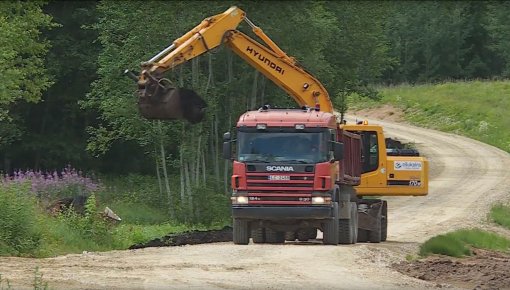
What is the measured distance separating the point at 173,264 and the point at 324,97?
10043 mm

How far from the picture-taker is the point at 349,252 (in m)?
21.8

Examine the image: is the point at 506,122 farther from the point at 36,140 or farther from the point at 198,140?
the point at 198,140

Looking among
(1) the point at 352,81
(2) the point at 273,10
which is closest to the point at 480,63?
(1) the point at 352,81

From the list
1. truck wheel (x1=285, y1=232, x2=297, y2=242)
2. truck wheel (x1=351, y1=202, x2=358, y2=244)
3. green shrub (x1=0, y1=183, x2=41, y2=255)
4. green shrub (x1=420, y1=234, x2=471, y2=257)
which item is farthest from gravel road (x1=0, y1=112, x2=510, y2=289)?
truck wheel (x1=285, y1=232, x2=297, y2=242)

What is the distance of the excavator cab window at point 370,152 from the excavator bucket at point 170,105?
21.1ft

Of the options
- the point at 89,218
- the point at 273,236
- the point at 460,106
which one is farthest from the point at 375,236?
the point at 460,106

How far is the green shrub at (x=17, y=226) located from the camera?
20575 millimetres

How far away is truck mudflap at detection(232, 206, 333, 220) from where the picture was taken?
22781 millimetres

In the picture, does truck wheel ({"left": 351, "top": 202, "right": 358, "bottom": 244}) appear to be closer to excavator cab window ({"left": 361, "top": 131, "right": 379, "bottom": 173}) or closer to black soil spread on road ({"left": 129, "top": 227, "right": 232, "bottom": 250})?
excavator cab window ({"left": 361, "top": 131, "right": 379, "bottom": 173})

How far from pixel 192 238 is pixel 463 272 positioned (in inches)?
382

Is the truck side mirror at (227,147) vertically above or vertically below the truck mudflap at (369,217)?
above

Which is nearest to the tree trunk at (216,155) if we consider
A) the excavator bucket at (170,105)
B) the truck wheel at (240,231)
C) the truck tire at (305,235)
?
the truck tire at (305,235)

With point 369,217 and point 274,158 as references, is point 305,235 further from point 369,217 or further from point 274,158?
point 274,158

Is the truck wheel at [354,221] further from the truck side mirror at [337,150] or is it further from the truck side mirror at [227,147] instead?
the truck side mirror at [227,147]
